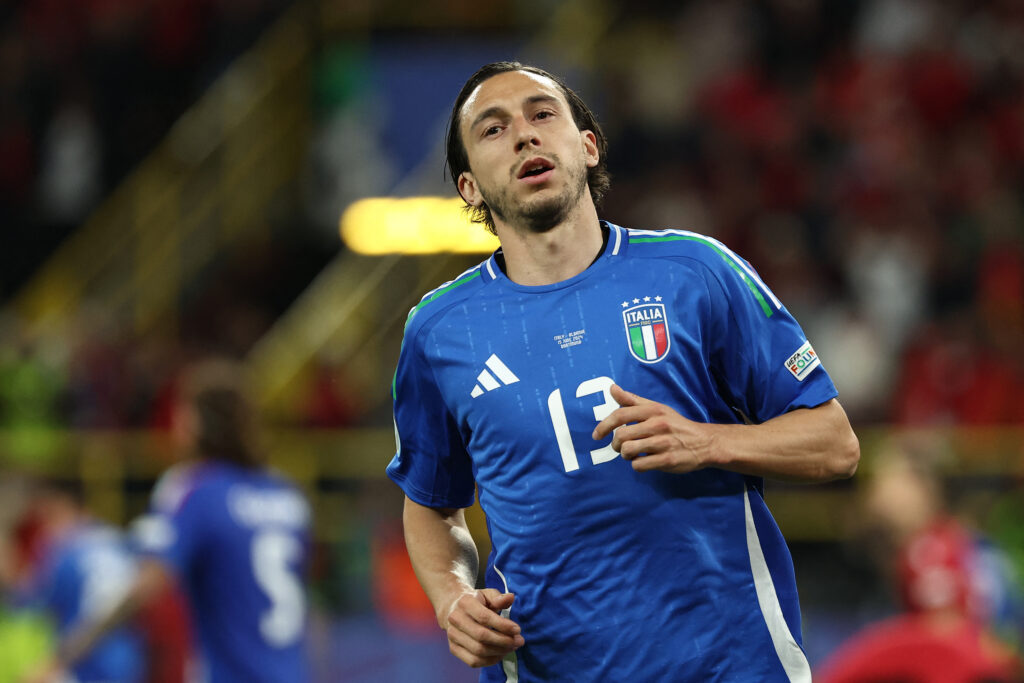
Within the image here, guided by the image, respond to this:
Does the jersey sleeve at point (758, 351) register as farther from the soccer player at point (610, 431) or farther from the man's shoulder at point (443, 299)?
the man's shoulder at point (443, 299)

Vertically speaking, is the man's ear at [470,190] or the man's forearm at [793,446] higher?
the man's ear at [470,190]

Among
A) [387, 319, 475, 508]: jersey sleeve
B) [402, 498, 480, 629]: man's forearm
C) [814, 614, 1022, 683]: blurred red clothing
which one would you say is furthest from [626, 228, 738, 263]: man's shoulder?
[814, 614, 1022, 683]: blurred red clothing

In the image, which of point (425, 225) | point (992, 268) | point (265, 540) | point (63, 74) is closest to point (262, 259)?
point (425, 225)

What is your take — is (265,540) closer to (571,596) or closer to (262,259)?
(571,596)

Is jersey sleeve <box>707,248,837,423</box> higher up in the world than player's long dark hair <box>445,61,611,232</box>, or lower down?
lower down

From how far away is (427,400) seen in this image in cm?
336

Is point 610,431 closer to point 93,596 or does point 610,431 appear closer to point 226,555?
point 226,555

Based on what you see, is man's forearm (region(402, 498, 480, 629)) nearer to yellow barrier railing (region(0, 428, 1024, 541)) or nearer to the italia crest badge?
the italia crest badge

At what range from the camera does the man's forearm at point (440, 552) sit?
10.8ft

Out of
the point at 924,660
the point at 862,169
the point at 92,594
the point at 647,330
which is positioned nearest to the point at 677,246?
the point at 647,330

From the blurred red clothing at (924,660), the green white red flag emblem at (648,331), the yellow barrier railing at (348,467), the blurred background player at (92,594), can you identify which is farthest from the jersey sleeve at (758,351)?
the yellow barrier railing at (348,467)

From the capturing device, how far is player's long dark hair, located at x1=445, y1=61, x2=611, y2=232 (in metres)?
3.49

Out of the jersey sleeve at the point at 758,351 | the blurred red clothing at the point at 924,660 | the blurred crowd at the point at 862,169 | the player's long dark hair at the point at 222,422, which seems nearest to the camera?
the jersey sleeve at the point at 758,351

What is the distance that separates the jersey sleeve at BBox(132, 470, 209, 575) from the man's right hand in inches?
114
